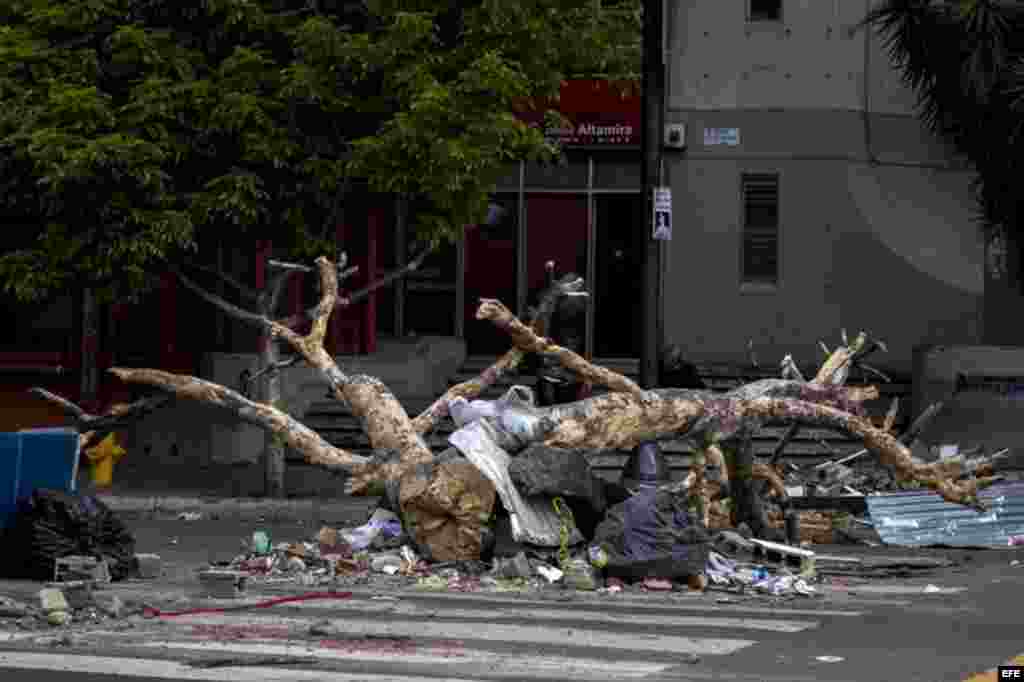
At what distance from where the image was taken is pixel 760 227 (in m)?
30.1

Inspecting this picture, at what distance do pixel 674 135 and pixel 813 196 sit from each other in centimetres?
221

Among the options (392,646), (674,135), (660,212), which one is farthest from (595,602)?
(674,135)

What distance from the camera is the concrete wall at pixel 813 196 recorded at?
97.1ft

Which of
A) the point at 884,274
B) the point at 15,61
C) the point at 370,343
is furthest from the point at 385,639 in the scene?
the point at 884,274

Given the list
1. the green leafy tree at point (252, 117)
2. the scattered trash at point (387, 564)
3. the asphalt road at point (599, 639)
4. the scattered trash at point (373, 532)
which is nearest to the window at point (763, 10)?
the green leafy tree at point (252, 117)

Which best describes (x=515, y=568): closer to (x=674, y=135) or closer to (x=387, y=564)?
(x=387, y=564)

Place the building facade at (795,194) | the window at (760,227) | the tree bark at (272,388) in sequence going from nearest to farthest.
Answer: the tree bark at (272,388) → the building facade at (795,194) → the window at (760,227)

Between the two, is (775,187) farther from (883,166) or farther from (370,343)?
(370,343)

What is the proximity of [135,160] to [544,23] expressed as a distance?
484 centimetres

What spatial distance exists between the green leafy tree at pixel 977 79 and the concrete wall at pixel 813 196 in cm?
123

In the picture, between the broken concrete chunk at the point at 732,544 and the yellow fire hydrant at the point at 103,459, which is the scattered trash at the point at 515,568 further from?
the yellow fire hydrant at the point at 103,459

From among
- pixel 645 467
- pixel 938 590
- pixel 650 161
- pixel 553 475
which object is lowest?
pixel 938 590

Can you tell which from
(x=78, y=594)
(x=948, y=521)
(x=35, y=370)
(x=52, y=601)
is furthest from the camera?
(x=35, y=370)

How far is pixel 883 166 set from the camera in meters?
29.8
